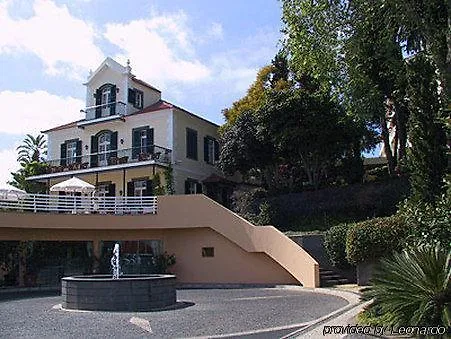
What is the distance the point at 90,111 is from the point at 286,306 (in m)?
22.6

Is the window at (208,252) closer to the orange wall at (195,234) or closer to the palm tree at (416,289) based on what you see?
the orange wall at (195,234)

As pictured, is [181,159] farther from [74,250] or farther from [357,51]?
[357,51]

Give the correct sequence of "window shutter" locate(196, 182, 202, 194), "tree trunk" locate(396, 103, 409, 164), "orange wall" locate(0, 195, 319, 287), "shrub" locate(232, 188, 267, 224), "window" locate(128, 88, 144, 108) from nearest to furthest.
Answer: "orange wall" locate(0, 195, 319, 287) → "shrub" locate(232, 188, 267, 224) → "tree trunk" locate(396, 103, 409, 164) → "window shutter" locate(196, 182, 202, 194) → "window" locate(128, 88, 144, 108)

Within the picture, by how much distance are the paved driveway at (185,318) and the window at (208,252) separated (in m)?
6.21

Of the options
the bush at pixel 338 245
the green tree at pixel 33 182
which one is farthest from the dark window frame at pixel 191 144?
the bush at pixel 338 245

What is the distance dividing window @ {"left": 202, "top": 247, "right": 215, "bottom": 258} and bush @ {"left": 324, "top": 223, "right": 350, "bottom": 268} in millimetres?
5414

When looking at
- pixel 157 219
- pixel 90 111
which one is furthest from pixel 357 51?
pixel 90 111

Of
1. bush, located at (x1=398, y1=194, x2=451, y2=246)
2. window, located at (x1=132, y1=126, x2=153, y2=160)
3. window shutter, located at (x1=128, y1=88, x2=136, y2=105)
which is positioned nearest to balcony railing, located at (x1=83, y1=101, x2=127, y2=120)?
window shutter, located at (x1=128, y1=88, x2=136, y2=105)

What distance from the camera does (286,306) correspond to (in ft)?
45.8

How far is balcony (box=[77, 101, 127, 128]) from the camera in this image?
104 ft

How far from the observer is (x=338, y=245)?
1936cm

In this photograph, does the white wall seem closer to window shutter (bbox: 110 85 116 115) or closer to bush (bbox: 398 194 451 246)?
window shutter (bbox: 110 85 116 115)

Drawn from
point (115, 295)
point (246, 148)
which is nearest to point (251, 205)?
point (246, 148)

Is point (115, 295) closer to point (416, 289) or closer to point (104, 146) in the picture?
point (416, 289)
